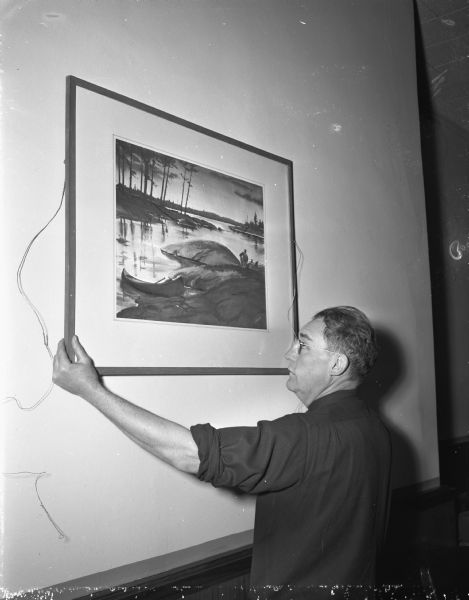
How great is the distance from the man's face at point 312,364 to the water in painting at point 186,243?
0.86 ft

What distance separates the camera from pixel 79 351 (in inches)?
56.0

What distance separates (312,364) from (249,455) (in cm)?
42

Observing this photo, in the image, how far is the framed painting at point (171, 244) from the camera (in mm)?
1487

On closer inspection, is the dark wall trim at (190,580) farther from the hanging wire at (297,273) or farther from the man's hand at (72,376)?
the hanging wire at (297,273)

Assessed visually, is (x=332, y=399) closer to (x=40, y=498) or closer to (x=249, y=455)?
(x=249, y=455)

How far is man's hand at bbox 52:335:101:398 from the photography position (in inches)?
54.3

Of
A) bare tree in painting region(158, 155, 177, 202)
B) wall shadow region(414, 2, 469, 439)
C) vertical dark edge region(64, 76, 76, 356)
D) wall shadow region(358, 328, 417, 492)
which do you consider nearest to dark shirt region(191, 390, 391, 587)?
vertical dark edge region(64, 76, 76, 356)

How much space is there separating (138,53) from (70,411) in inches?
40.1

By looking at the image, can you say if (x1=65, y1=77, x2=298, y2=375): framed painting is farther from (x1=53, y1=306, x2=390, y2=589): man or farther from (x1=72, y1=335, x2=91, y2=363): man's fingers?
(x1=53, y1=306, x2=390, y2=589): man

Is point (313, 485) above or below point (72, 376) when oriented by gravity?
below

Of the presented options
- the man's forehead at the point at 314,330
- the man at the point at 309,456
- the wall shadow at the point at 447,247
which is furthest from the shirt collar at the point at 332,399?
the wall shadow at the point at 447,247

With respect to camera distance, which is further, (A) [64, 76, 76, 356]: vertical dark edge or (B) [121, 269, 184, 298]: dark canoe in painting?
(B) [121, 269, 184, 298]: dark canoe in painting

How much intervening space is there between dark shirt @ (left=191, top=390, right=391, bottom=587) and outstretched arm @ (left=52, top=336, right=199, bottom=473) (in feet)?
0.14

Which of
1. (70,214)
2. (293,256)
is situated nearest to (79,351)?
(70,214)
